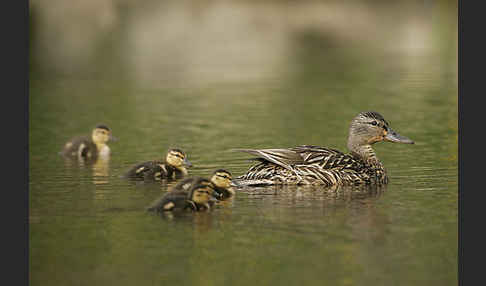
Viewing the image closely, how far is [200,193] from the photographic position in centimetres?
658

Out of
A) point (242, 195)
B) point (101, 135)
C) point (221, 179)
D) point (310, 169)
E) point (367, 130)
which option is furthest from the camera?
point (101, 135)

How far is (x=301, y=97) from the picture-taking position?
14148mm

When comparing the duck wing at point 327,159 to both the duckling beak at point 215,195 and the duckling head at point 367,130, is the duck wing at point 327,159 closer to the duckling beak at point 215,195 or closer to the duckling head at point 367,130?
the duckling head at point 367,130

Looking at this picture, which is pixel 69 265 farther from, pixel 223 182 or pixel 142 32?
pixel 142 32

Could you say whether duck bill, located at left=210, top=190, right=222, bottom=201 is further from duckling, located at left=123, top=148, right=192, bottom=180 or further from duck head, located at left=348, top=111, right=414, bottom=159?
duck head, located at left=348, top=111, right=414, bottom=159

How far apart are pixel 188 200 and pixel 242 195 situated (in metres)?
0.68

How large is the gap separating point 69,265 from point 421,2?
2936cm

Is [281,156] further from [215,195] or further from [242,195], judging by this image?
[215,195]

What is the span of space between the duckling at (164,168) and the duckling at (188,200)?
4.45 feet

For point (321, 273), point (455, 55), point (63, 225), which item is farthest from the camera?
point (455, 55)

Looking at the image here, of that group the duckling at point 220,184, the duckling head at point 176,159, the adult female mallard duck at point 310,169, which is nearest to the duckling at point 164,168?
the duckling head at point 176,159

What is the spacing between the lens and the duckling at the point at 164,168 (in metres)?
7.99

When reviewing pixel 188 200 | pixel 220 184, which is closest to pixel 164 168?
pixel 220 184

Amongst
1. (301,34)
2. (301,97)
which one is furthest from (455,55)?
(301,97)
